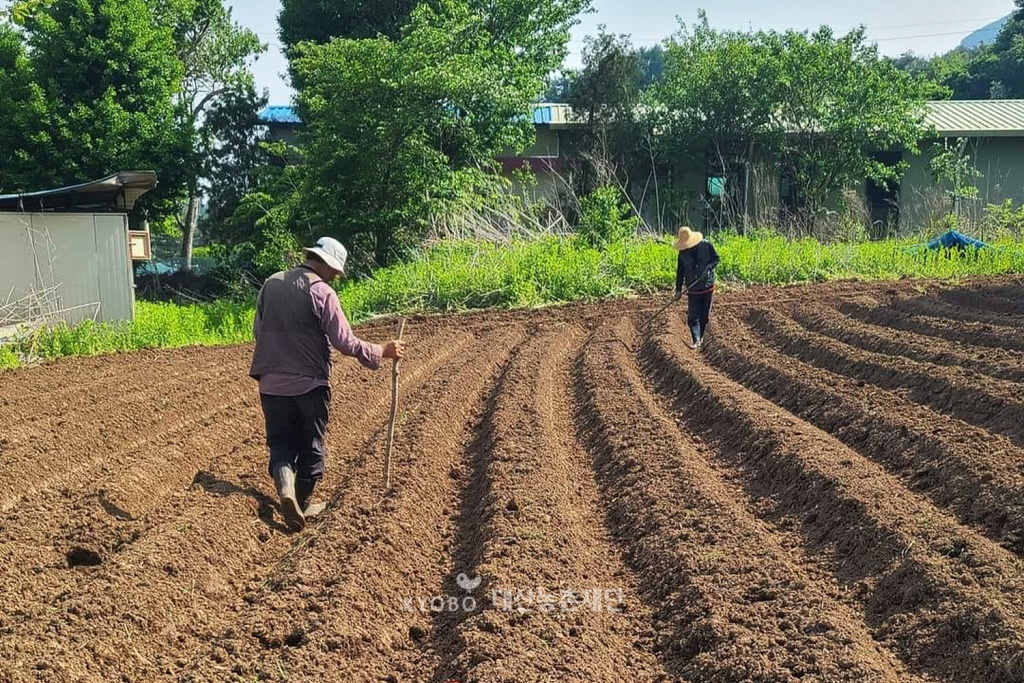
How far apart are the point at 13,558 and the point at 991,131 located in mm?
27145

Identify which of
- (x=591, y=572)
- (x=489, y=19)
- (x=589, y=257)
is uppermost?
(x=489, y=19)

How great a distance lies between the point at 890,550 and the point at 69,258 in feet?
47.6

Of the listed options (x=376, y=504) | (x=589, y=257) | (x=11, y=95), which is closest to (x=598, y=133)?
(x=589, y=257)

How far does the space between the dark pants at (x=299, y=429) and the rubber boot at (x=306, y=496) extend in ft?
0.12

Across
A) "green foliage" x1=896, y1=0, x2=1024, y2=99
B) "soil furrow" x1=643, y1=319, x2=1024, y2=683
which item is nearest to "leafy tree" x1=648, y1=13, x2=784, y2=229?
"soil furrow" x1=643, y1=319, x2=1024, y2=683

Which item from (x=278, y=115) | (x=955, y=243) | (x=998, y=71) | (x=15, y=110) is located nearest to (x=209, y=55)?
(x=278, y=115)

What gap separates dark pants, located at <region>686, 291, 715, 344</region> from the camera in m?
11.2

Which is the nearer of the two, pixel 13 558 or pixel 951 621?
pixel 951 621

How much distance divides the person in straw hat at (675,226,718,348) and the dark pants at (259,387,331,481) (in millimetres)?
6483

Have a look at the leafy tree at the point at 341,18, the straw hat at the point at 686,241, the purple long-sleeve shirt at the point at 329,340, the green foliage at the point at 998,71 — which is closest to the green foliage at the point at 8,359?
the purple long-sleeve shirt at the point at 329,340

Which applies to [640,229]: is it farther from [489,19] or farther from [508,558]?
[508,558]

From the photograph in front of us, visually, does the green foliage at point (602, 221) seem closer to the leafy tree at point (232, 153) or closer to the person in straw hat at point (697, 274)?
the person in straw hat at point (697, 274)

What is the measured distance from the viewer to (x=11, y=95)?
73.7 feet

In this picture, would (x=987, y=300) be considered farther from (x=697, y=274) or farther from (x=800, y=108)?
(x=800, y=108)
